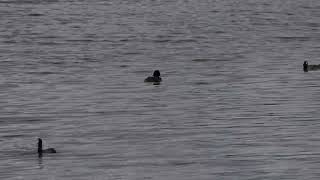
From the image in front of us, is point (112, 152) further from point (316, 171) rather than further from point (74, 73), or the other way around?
point (74, 73)

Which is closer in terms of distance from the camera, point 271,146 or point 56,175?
point 56,175

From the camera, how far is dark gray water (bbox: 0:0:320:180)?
4012 centimetres

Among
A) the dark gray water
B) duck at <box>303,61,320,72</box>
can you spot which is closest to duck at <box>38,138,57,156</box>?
the dark gray water

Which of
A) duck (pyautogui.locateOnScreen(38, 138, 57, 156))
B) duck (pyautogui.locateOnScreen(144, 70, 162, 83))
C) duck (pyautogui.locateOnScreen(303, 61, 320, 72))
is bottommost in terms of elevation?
duck (pyautogui.locateOnScreen(38, 138, 57, 156))

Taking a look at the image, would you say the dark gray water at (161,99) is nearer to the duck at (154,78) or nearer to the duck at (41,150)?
the duck at (41,150)

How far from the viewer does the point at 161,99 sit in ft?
191

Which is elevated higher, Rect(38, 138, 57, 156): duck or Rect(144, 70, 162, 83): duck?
Rect(144, 70, 162, 83): duck

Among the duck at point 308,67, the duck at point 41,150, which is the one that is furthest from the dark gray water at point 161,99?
the duck at point 308,67

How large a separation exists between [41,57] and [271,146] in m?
39.3

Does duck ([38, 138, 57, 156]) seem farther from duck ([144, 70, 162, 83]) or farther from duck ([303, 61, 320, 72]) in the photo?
duck ([303, 61, 320, 72])

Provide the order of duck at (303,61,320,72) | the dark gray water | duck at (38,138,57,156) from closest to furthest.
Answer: the dark gray water < duck at (38,138,57,156) < duck at (303,61,320,72)

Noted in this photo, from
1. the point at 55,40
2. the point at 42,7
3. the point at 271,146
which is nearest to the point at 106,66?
the point at 55,40

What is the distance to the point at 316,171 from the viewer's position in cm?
3831

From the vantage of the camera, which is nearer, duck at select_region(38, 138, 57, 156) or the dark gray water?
the dark gray water
